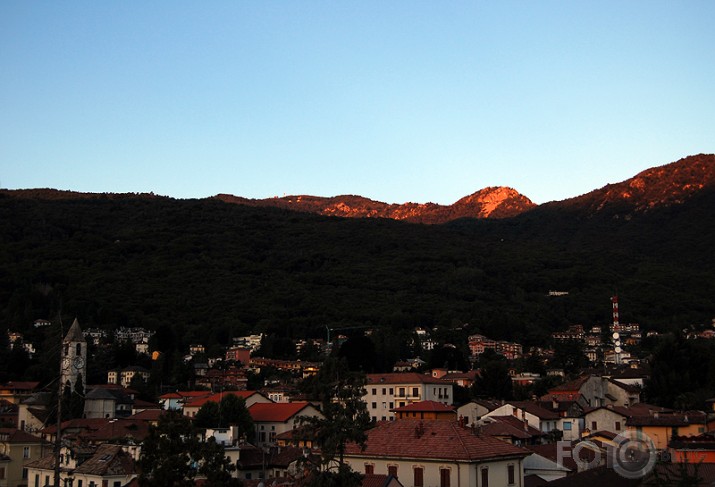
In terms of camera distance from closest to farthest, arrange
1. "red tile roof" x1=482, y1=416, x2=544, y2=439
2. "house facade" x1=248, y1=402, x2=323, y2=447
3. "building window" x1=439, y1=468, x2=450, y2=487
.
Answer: "building window" x1=439, y1=468, x2=450, y2=487
"red tile roof" x1=482, y1=416, x2=544, y2=439
"house facade" x1=248, y1=402, x2=323, y2=447

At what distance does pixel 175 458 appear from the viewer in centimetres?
2989

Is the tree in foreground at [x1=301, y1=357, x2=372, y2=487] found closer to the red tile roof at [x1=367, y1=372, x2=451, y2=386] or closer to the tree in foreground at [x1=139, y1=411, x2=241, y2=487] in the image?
the tree in foreground at [x1=139, y1=411, x2=241, y2=487]

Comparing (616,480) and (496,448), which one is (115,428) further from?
(616,480)

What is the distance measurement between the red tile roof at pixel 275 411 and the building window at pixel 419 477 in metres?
33.3

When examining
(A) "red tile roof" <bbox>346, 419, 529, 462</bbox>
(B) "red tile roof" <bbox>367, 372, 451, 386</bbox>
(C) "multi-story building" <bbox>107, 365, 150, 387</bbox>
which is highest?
(A) "red tile roof" <bbox>346, 419, 529, 462</bbox>

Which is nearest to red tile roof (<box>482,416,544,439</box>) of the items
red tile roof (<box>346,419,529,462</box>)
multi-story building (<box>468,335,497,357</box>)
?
→ red tile roof (<box>346,419,529,462</box>)

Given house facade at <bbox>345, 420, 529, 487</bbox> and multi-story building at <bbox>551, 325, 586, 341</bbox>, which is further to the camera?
multi-story building at <bbox>551, 325, 586, 341</bbox>

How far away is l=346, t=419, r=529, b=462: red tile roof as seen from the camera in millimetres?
33469

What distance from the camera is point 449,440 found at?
34125mm

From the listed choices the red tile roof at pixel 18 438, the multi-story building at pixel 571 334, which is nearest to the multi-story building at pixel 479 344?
the multi-story building at pixel 571 334

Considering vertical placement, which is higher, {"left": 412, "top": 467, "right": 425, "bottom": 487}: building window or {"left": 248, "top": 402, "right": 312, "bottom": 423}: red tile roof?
{"left": 412, "top": 467, "right": 425, "bottom": 487}: building window

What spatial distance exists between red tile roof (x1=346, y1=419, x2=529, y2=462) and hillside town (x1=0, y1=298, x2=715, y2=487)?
0.19 ft

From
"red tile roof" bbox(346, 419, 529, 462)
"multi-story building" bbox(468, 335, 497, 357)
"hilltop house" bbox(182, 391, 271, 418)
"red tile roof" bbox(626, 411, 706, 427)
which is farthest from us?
"multi-story building" bbox(468, 335, 497, 357)

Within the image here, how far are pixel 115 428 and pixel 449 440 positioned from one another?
29.2m
